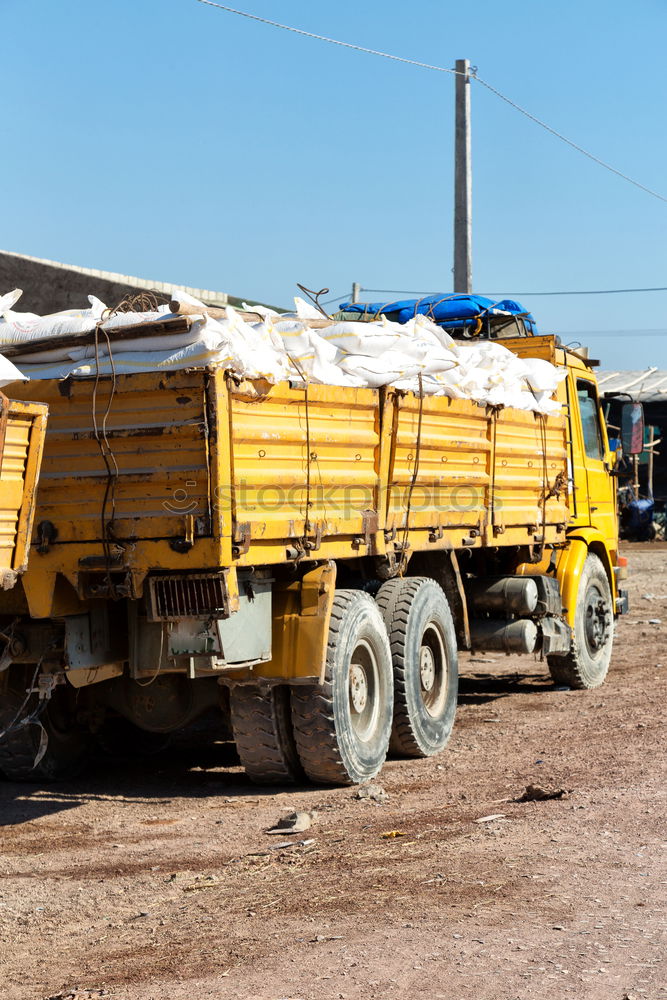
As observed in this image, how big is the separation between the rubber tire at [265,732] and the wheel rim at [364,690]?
0.45 meters

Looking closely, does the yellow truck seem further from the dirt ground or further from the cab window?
the cab window

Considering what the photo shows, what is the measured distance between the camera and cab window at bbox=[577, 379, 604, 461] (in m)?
11.5

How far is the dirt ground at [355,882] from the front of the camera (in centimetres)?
425

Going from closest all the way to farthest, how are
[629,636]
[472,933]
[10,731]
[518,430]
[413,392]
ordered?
[472,933] < [10,731] < [413,392] < [518,430] < [629,636]

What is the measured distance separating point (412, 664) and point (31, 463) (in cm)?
320

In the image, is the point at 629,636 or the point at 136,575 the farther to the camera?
the point at 629,636

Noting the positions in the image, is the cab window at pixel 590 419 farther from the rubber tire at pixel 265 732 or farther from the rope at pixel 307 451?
the rubber tire at pixel 265 732

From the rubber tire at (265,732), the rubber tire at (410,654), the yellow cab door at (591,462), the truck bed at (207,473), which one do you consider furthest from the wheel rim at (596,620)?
the rubber tire at (265,732)

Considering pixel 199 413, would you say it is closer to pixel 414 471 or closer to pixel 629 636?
pixel 414 471

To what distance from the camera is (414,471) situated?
816cm

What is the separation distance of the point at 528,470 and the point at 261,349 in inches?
161

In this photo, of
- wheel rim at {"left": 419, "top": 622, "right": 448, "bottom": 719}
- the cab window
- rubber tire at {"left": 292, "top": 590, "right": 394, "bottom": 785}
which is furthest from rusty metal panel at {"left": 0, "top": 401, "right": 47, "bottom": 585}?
the cab window

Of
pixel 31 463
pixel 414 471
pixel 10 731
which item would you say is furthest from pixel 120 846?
pixel 414 471

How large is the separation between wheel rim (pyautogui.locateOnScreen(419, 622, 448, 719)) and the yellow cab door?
120 inches
